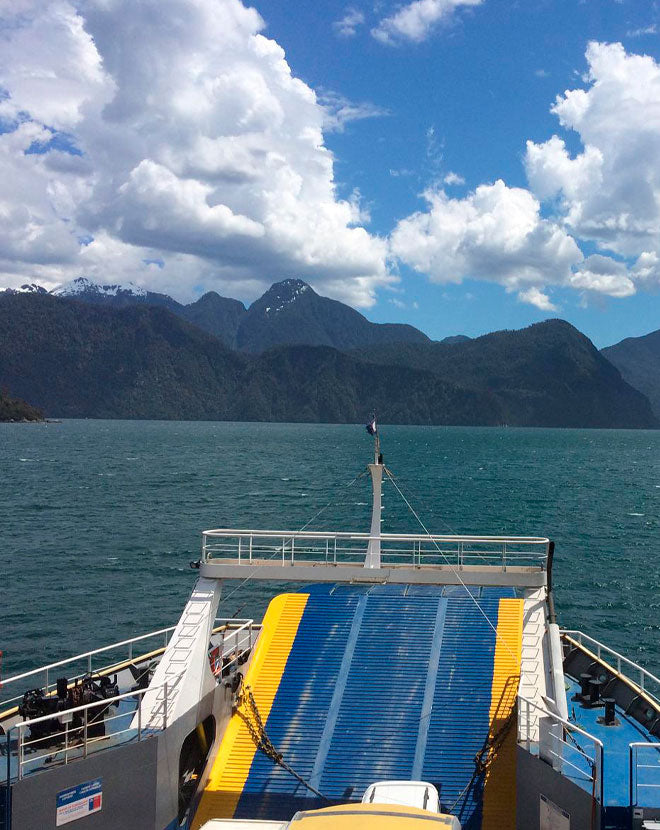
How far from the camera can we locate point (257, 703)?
18.0m

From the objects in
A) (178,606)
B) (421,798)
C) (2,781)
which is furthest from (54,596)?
(421,798)

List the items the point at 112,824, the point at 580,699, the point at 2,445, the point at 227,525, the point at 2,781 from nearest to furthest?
the point at 2,781 → the point at 112,824 → the point at 580,699 → the point at 227,525 → the point at 2,445

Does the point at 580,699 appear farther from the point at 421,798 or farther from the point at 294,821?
the point at 294,821

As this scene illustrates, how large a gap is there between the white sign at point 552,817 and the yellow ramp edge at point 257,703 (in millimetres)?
6107

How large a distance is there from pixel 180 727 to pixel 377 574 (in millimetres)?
7837

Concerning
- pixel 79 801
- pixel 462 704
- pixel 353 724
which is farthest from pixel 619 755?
pixel 79 801

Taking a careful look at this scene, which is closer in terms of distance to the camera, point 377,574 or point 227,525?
point 377,574

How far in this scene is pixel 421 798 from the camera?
1348 cm

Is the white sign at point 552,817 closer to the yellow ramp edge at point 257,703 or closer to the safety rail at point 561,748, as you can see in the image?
the safety rail at point 561,748

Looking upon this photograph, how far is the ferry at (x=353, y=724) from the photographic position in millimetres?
13656

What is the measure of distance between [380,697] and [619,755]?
223 inches

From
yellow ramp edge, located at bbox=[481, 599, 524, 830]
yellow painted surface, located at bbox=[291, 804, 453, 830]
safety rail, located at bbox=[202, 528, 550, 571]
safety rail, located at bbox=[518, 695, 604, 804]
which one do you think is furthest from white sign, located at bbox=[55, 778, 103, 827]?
safety rail, located at bbox=[518, 695, 604, 804]

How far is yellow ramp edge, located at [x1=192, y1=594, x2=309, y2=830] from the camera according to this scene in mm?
15453

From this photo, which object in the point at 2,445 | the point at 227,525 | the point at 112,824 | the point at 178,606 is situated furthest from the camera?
the point at 2,445
